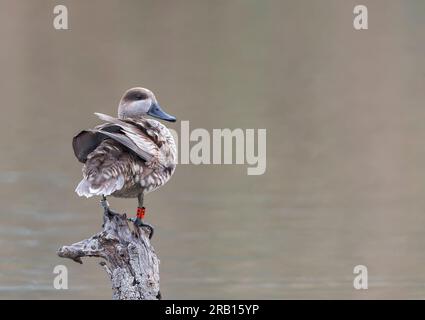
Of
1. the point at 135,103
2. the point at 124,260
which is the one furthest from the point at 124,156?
the point at 135,103

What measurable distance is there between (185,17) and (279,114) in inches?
296

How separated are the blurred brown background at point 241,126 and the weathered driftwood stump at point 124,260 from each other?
2524 mm

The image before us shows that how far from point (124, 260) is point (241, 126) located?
30.3ft

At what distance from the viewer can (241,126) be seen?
15.4 m

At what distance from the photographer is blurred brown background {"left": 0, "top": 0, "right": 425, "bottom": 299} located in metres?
9.76

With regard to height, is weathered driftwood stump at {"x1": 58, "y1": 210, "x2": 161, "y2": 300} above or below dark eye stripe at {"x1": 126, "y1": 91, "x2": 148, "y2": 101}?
below

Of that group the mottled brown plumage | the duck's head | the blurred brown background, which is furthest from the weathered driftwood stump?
the blurred brown background

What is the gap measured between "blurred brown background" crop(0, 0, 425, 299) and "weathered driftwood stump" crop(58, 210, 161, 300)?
2524mm

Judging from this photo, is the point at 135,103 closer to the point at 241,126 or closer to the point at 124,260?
the point at 124,260

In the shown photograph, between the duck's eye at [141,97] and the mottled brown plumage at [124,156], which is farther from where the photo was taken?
the duck's eye at [141,97]

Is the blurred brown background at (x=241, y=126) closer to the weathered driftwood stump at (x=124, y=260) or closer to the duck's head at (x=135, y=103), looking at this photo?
the duck's head at (x=135, y=103)

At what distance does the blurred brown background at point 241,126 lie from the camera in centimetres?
976

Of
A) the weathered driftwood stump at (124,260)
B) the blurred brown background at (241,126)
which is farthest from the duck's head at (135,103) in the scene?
the blurred brown background at (241,126)

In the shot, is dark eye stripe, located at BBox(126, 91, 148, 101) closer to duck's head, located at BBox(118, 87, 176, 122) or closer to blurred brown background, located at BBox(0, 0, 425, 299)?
duck's head, located at BBox(118, 87, 176, 122)
